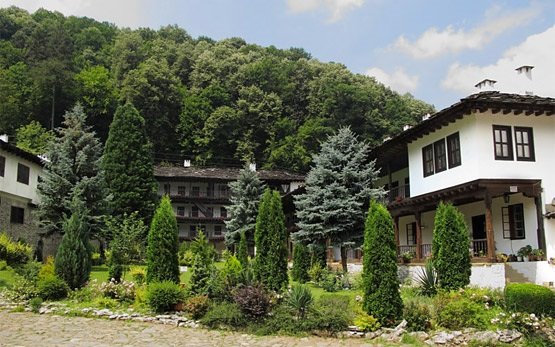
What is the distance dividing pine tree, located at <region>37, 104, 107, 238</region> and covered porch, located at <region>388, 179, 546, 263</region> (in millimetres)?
17090

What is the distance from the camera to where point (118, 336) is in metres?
12.2

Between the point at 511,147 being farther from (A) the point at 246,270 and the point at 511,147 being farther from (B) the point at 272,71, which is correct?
(B) the point at 272,71

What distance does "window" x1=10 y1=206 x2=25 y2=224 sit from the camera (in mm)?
32531

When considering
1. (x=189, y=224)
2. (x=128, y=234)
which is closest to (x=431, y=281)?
(x=128, y=234)

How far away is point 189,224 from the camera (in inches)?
2314

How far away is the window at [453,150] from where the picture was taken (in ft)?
70.5

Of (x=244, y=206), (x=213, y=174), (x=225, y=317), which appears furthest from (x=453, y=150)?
(x=213, y=174)

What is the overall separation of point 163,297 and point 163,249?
2.06m

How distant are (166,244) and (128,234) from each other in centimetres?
1473

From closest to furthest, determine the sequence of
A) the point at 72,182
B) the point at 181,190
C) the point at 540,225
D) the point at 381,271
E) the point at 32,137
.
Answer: the point at 381,271, the point at 540,225, the point at 72,182, the point at 32,137, the point at 181,190

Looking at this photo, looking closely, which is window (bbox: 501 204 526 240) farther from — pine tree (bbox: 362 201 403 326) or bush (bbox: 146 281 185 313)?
bush (bbox: 146 281 185 313)

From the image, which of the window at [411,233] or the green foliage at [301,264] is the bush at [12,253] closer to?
the green foliage at [301,264]

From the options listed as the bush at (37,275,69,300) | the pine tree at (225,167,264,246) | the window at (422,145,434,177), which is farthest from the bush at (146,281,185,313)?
the pine tree at (225,167,264,246)

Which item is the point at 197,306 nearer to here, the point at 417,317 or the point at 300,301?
the point at 300,301
